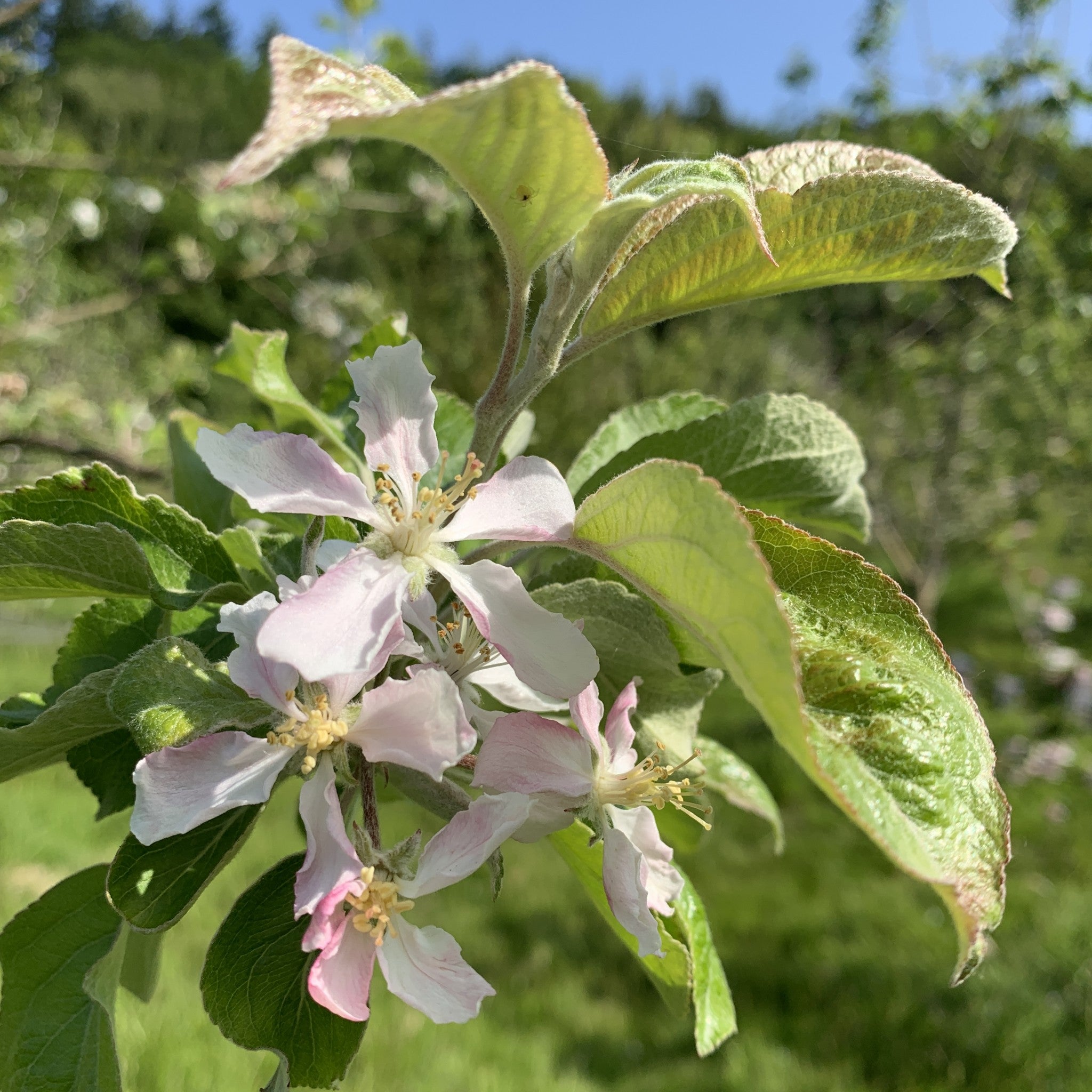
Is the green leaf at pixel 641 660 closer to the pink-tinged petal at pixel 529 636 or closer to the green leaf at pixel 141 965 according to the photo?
the pink-tinged petal at pixel 529 636

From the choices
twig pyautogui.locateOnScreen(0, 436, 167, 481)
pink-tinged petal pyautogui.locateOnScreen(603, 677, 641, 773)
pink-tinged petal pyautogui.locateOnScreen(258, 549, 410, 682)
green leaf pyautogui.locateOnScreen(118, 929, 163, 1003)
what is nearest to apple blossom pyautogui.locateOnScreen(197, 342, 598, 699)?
pink-tinged petal pyautogui.locateOnScreen(258, 549, 410, 682)

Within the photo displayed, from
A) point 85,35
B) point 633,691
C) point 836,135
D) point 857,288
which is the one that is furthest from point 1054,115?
point 85,35

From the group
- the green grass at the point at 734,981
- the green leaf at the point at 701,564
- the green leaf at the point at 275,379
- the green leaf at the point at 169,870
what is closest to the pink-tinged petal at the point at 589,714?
the green leaf at the point at 701,564

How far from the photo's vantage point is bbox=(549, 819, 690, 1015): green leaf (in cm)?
67

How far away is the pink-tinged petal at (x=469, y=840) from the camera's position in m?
0.55

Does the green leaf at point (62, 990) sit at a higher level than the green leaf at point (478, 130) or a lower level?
lower

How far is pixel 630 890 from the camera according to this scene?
0.60 metres

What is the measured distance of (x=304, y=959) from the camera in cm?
62

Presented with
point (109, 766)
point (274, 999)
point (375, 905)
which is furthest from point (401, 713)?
point (109, 766)

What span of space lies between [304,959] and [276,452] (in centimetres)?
35

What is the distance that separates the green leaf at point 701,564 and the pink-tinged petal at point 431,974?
0.82ft

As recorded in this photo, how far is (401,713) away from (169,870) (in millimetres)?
192

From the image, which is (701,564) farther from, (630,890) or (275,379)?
(275,379)

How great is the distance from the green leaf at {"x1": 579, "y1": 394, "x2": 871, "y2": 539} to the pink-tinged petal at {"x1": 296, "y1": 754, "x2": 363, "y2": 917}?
0.37 m
